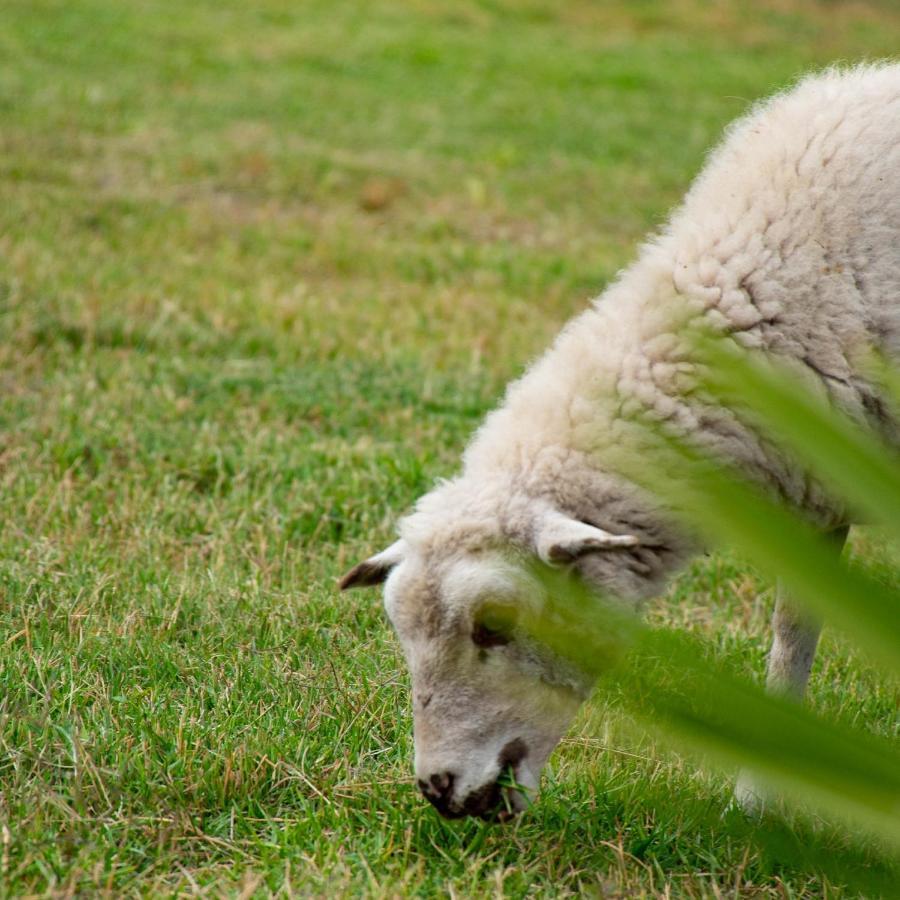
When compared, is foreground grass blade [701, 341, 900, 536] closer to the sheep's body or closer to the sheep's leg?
the sheep's body

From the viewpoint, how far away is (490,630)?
3129 mm

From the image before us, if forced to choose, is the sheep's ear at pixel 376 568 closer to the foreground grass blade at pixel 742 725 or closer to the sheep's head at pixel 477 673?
the sheep's head at pixel 477 673

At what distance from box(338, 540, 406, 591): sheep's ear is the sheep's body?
8 cm

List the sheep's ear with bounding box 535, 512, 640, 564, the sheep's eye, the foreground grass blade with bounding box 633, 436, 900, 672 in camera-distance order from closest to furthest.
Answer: the foreground grass blade with bounding box 633, 436, 900, 672, the sheep's ear with bounding box 535, 512, 640, 564, the sheep's eye

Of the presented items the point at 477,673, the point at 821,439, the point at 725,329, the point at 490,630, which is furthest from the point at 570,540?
the point at 821,439

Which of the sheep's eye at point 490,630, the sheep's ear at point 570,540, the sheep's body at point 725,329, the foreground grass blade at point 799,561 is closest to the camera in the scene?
the foreground grass blade at point 799,561

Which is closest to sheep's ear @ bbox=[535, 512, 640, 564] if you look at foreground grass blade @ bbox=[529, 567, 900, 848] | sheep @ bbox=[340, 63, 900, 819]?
sheep @ bbox=[340, 63, 900, 819]

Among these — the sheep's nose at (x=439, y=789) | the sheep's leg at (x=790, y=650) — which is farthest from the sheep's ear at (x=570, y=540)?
the sheep's leg at (x=790, y=650)

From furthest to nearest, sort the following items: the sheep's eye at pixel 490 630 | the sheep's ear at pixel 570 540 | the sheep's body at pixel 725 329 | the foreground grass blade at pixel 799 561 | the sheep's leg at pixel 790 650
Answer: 1. the sheep's leg at pixel 790 650
2. the sheep's body at pixel 725 329
3. the sheep's eye at pixel 490 630
4. the sheep's ear at pixel 570 540
5. the foreground grass blade at pixel 799 561

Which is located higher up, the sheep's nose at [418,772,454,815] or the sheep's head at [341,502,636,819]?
the sheep's head at [341,502,636,819]

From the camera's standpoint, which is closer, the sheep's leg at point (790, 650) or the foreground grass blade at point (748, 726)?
the foreground grass blade at point (748, 726)

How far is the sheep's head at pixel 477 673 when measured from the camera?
3.12 m

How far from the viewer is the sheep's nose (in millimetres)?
3125

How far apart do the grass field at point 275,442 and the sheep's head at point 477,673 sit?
12 cm
